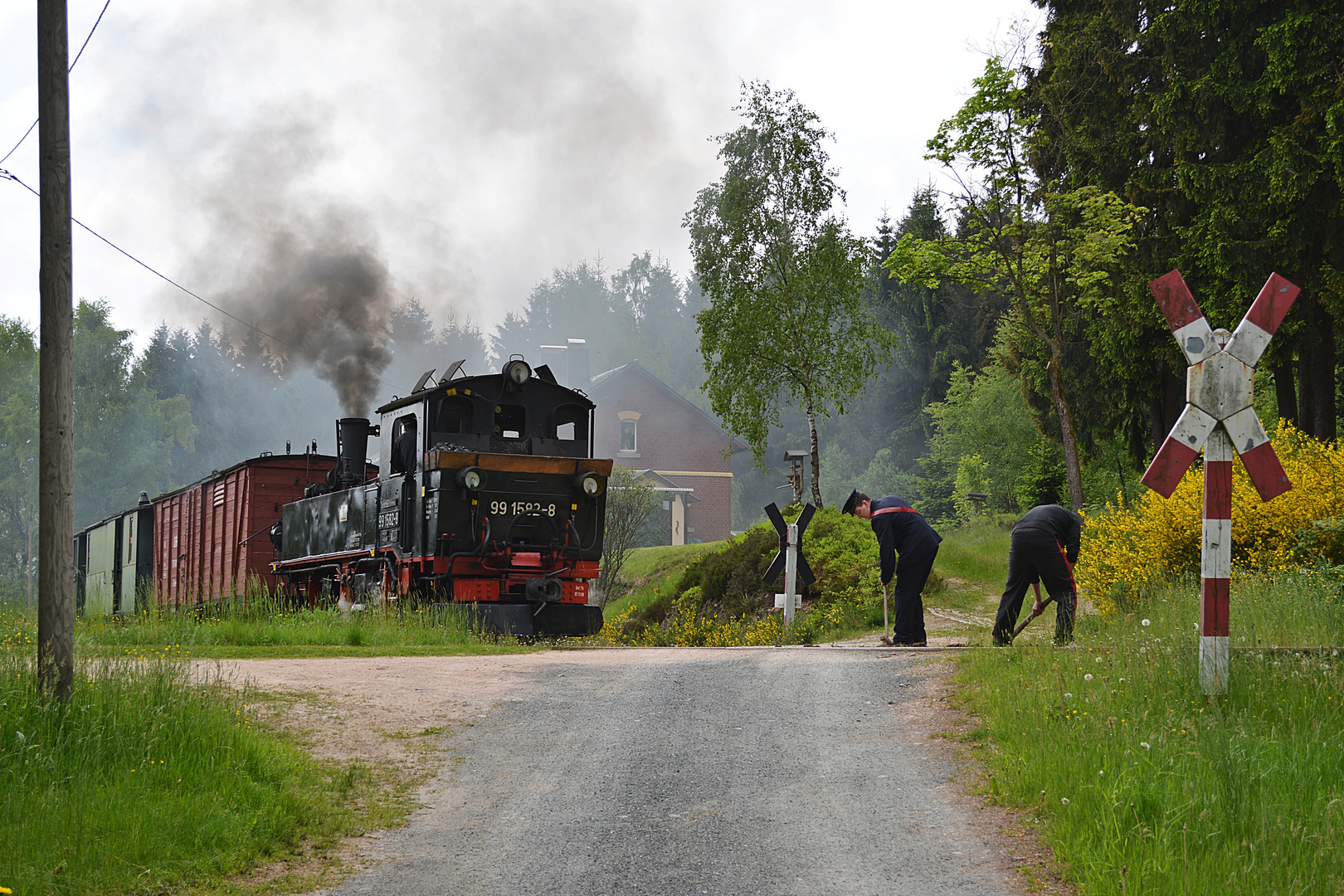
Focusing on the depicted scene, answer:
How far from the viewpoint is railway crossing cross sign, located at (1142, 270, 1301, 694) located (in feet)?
20.0

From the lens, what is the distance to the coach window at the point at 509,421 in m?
14.8

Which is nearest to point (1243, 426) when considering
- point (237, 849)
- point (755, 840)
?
point (755, 840)

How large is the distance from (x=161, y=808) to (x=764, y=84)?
2437 centimetres

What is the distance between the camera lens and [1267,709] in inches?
228

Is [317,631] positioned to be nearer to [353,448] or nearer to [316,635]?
[316,635]

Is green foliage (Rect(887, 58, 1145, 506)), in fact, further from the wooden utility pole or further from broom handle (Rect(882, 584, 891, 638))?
the wooden utility pole

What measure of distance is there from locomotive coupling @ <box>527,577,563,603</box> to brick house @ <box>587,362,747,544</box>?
1357 inches

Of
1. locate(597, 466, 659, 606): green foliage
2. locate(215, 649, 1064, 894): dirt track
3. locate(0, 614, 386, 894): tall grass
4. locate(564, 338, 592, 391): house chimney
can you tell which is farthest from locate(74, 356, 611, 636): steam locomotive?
locate(564, 338, 592, 391): house chimney

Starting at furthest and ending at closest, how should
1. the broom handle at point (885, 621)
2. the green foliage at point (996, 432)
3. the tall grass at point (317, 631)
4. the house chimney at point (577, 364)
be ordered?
1. the house chimney at point (577, 364)
2. the green foliage at point (996, 432)
3. the broom handle at point (885, 621)
4. the tall grass at point (317, 631)

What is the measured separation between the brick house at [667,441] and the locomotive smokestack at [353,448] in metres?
32.3

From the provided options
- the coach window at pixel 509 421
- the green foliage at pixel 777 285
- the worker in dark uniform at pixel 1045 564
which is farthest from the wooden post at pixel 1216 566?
the green foliage at pixel 777 285

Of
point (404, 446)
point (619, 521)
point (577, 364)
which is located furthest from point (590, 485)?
point (577, 364)

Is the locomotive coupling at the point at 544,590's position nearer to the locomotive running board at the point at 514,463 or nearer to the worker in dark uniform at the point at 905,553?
the locomotive running board at the point at 514,463

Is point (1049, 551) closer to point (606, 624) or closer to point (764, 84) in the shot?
point (606, 624)
